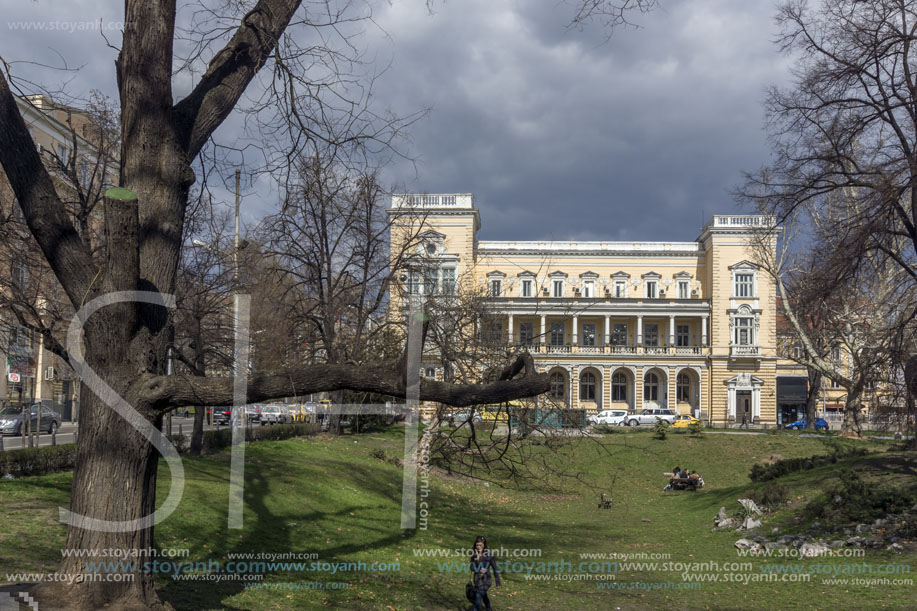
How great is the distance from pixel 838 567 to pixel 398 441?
21.4 meters

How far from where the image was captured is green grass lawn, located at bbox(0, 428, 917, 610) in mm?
10672

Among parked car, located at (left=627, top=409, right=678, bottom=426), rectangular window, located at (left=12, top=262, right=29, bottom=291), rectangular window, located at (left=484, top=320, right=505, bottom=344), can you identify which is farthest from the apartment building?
parked car, located at (left=627, top=409, right=678, bottom=426)

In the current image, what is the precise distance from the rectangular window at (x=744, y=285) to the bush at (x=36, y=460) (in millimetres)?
61459

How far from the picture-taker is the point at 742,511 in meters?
21.0

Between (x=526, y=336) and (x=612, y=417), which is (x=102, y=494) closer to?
(x=526, y=336)

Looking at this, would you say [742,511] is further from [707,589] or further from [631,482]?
[631,482]

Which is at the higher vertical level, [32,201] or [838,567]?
[32,201]

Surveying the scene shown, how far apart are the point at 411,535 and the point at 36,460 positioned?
8.02 metres

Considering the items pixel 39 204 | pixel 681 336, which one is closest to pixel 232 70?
pixel 39 204

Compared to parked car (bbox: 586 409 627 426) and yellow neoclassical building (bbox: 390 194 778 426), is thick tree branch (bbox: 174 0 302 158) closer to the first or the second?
parked car (bbox: 586 409 627 426)

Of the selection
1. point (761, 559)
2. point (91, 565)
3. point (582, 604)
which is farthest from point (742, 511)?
point (91, 565)

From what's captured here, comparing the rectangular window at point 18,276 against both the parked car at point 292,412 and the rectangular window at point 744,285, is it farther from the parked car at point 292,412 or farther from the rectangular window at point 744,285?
Answer: the rectangular window at point 744,285

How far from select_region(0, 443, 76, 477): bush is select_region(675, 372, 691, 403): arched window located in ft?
197

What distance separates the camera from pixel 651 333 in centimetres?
6769
